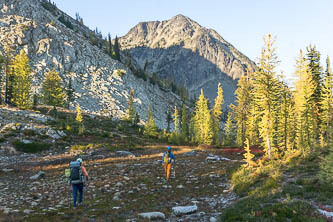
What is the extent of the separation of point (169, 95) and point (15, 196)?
128 metres

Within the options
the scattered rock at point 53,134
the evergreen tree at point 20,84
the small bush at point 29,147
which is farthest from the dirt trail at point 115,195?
the evergreen tree at point 20,84

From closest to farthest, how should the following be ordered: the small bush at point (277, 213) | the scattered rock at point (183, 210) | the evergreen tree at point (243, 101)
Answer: the small bush at point (277, 213), the scattered rock at point (183, 210), the evergreen tree at point (243, 101)

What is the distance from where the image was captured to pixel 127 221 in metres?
7.38

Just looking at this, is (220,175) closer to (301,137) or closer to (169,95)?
(301,137)

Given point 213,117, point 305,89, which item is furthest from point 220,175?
point 213,117

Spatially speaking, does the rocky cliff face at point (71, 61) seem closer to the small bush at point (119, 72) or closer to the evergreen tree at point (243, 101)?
the small bush at point (119, 72)

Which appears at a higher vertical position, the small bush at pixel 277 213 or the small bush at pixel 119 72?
the small bush at pixel 119 72

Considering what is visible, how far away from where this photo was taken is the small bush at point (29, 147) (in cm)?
2406

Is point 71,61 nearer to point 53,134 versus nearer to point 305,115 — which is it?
point 53,134

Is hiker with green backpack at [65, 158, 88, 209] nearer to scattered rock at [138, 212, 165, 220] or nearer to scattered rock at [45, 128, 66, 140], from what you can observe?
scattered rock at [138, 212, 165, 220]

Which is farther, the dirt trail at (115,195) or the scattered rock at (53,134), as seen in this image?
the scattered rock at (53,134)

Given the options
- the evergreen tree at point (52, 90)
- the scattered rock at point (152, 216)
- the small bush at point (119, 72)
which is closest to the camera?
the scattered rock at point (152, 216)

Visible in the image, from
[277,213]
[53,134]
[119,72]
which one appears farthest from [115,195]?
[119,72]

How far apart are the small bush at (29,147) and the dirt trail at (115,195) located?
7.46m
